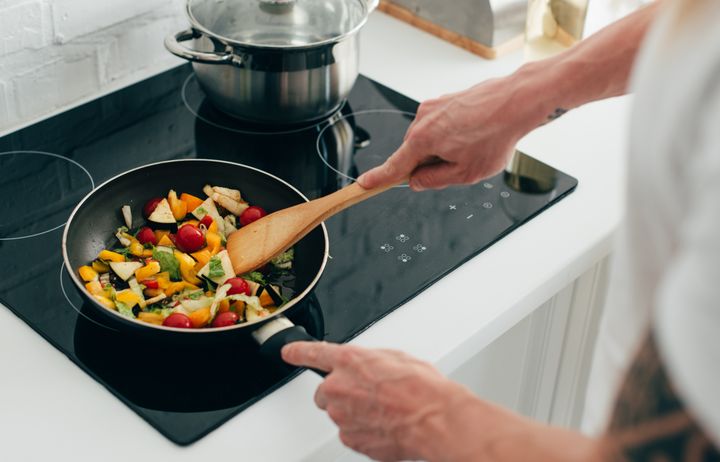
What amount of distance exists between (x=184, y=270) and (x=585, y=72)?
0.47 m

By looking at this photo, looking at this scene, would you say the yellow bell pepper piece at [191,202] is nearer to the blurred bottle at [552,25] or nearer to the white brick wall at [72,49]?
the white brick wall at [72,49]

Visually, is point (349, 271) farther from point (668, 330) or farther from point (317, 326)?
point (668, 330)

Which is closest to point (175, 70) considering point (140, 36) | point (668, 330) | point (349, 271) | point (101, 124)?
point (140, 36)

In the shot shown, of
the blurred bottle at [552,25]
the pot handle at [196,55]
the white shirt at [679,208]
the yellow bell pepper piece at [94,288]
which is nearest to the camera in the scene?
the white shirt at [679,208]

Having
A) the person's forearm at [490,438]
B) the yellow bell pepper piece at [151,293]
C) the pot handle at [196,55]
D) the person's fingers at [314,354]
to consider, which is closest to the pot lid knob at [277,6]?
the pot handle at [196,55]

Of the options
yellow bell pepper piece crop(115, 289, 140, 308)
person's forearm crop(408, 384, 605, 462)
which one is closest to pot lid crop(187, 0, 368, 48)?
yellow bell pepper piece crop(115, 289, 140, 308)

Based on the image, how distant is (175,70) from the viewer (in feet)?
4.66

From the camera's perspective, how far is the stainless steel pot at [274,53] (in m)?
1.17

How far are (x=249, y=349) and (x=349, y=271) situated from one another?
16 centimetres

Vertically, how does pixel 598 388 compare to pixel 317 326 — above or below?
above

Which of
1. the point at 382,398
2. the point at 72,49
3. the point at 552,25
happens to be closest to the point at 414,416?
the point at 382,398

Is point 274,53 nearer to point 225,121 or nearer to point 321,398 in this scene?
point 225,121

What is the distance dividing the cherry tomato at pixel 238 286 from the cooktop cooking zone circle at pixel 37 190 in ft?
0.87

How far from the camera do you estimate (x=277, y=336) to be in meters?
0.87
